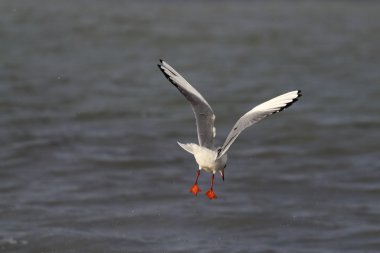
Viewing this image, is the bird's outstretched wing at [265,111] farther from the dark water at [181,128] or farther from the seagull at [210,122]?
the dark water at [181,128]

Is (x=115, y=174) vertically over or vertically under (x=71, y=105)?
under

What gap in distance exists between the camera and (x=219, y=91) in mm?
16422

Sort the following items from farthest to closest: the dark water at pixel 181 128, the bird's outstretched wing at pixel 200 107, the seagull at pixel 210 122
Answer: the dark water at pixel 181 128, the bird's outstretched wing at pixel 200 107, the seagull at pixel 210 122

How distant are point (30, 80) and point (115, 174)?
613cm

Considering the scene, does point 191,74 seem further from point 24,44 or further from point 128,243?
point 128,243

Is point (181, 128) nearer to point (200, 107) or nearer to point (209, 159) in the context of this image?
point (200, 107)

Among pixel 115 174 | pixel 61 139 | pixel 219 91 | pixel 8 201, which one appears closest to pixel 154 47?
pixel 219 91

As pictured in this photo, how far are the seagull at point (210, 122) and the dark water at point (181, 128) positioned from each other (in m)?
2.45

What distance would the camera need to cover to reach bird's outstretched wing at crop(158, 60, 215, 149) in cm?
679

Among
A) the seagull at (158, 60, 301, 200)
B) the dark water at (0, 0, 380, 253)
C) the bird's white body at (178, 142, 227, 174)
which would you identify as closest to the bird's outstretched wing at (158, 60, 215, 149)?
the seagull at (158, 60, 301, 200)

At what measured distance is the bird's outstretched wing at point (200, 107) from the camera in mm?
6785

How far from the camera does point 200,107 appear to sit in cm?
683

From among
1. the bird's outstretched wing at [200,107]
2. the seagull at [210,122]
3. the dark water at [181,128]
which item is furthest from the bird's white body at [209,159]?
the dark water at [181,128]

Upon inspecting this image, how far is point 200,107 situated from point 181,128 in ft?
23.4
